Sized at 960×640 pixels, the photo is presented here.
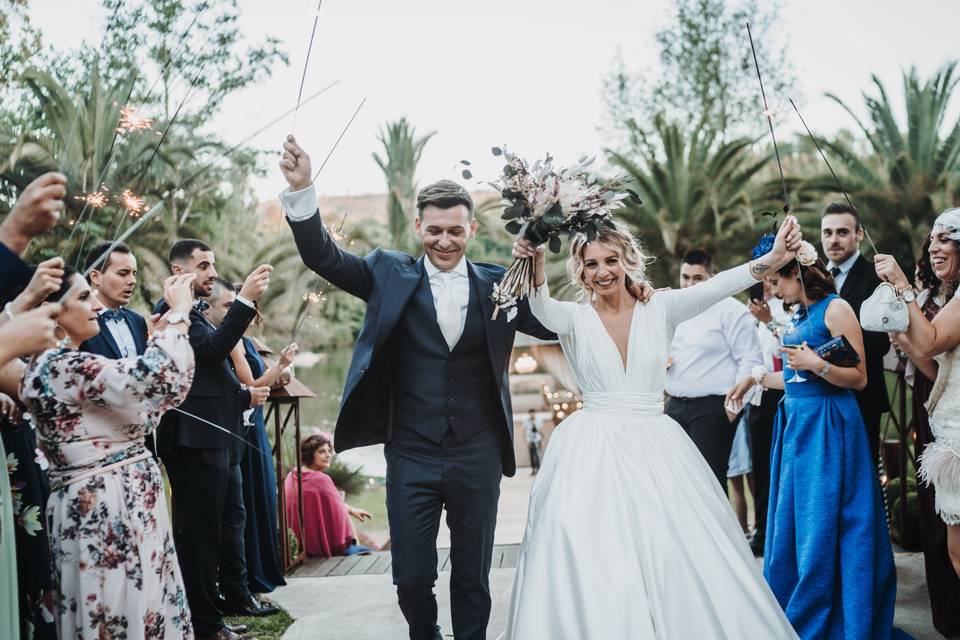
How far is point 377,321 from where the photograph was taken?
317 cm

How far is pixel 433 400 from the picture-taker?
3.17 meters

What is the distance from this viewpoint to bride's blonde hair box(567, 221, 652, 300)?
10.2 ft

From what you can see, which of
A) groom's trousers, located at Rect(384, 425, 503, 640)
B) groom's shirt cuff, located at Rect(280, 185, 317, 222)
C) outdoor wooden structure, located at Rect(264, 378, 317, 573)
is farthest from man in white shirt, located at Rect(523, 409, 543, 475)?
groom's shirt cuff, located at Rect(280, 185, 317, 222)

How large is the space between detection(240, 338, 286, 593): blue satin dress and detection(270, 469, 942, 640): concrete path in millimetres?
140

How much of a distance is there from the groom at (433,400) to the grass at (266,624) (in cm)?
123

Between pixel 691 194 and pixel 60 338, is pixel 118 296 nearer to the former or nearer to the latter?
pixel 60 338

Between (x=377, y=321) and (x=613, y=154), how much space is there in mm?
12348

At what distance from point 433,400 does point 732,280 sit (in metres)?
1.23

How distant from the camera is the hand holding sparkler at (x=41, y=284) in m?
2.18

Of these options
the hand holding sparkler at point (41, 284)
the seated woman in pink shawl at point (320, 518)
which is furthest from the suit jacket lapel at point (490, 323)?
the seated woman in pink shawl at point (320, 518)

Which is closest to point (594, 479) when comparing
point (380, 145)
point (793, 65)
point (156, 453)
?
point (156, 453)

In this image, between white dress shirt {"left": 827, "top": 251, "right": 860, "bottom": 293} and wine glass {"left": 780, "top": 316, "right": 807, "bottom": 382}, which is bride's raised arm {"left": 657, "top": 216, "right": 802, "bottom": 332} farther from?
white dress shirt {"left": 827, "top": 251, "right": 860, "bottom": 293}

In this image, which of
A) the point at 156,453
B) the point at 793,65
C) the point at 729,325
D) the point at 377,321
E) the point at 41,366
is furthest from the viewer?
the point at 793,65

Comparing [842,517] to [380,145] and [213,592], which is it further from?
[380,145]
